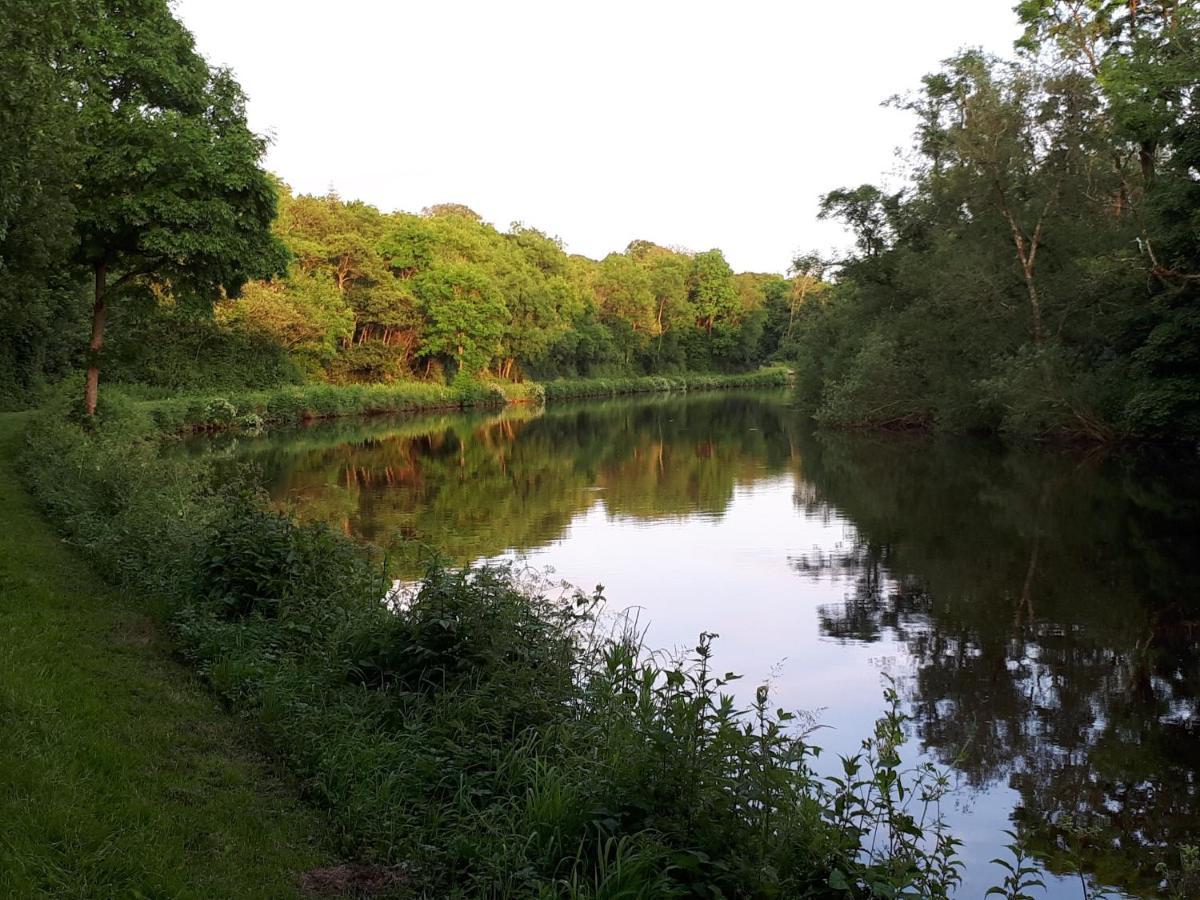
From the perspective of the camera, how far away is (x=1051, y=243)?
106ft

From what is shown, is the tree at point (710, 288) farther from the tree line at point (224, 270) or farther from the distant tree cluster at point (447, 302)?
the distant tree cluster at point (447, 302)

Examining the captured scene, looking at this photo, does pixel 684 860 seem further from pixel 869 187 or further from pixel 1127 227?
pixel 869 187

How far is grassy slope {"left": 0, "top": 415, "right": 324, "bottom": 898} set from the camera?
4102 mm

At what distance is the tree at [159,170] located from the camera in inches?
717

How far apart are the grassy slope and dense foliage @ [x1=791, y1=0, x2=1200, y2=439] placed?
23316 mm

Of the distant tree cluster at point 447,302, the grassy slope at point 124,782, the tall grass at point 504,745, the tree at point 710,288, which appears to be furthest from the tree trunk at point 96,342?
the tree at point 710,288

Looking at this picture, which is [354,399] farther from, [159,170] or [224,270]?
[159,170]

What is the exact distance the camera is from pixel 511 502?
21125 mm

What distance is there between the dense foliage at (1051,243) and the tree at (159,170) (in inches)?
807

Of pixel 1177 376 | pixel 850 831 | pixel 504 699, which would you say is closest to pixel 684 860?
pixel 850 831

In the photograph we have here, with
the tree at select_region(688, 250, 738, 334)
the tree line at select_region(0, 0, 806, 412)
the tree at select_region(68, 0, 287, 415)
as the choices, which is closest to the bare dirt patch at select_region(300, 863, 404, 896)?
the tree line at select_region(0, 0, 806, 412)

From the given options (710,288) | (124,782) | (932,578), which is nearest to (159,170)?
(932,578)

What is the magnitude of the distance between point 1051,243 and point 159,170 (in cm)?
2701

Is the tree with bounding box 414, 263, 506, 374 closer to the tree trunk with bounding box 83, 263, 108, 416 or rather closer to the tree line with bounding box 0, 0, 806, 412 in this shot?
the tree line with bounding box 0, 0, 806, 412
